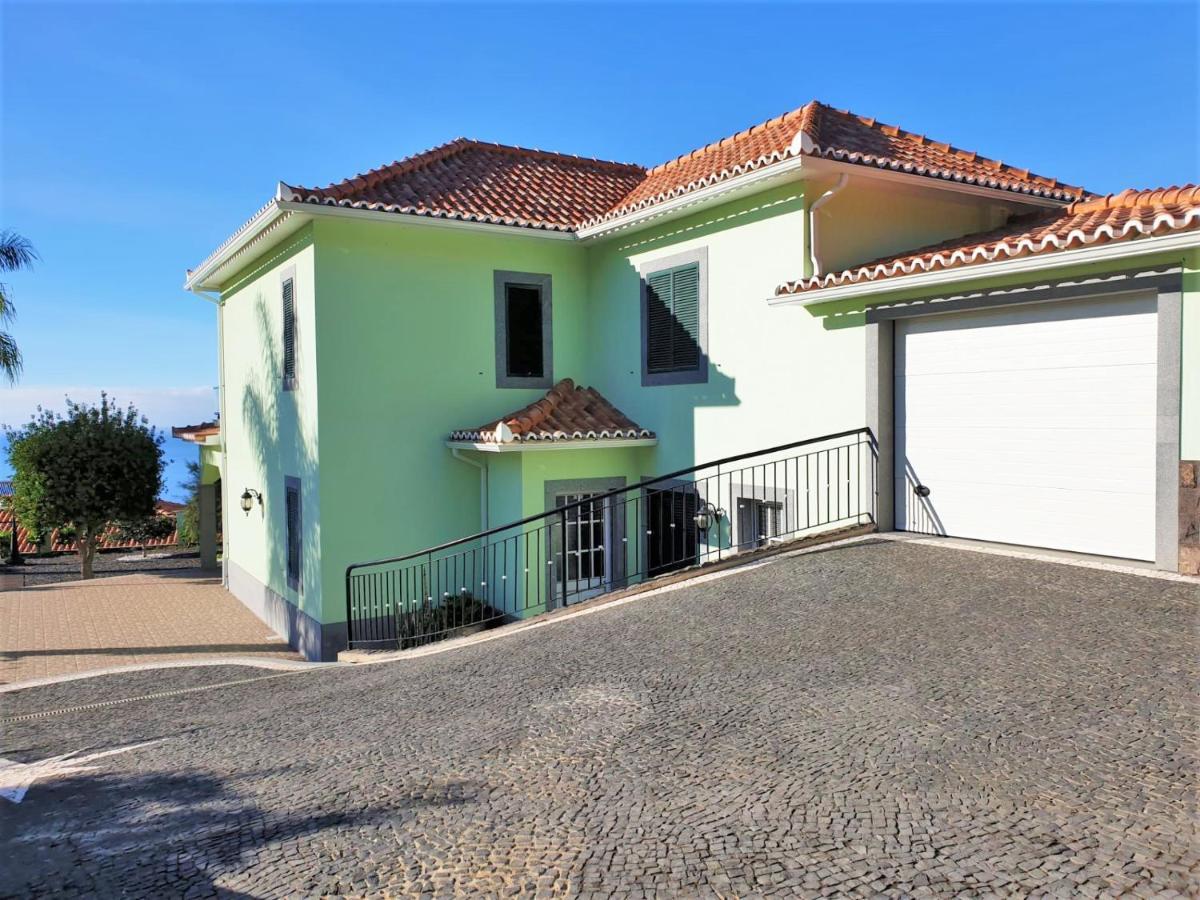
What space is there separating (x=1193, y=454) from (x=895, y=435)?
9.92 ft

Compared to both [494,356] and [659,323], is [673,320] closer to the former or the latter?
[659,323]

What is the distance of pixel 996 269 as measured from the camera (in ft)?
27.0

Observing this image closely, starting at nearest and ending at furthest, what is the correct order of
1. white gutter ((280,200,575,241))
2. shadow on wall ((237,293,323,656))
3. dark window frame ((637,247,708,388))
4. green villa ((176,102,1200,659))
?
green villa ((176,102,1200,659)) → white gutter ((280,200,575,241)) → dark window frame ((637,247,708,388)) → shadow on wall ((237,293,323,656))

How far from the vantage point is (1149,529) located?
25.2 feet

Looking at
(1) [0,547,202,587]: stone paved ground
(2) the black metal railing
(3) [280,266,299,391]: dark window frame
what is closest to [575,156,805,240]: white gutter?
(2) the black metal railing

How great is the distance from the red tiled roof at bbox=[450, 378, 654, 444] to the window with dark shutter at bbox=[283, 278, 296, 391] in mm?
2784

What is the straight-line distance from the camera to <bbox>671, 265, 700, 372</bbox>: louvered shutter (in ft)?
39.5

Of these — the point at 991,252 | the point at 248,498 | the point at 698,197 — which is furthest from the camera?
the point at 248,498

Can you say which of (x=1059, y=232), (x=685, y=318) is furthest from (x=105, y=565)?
(x=1059, y=232)

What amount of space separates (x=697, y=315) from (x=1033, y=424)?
4721 mm

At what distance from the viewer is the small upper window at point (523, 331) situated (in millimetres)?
13336

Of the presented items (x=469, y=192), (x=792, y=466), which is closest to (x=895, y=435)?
(x=792, y=466)

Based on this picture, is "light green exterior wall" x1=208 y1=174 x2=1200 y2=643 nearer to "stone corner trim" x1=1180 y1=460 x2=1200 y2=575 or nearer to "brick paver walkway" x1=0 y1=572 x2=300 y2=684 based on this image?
"brick paver walkway" x1=0 y1=572 x2=300 y2=684

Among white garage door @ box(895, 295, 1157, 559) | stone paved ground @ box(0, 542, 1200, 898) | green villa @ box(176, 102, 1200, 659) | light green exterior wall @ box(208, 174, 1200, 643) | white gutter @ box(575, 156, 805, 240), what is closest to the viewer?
stone paved ground @ box(0, 542, 1200, 898)
